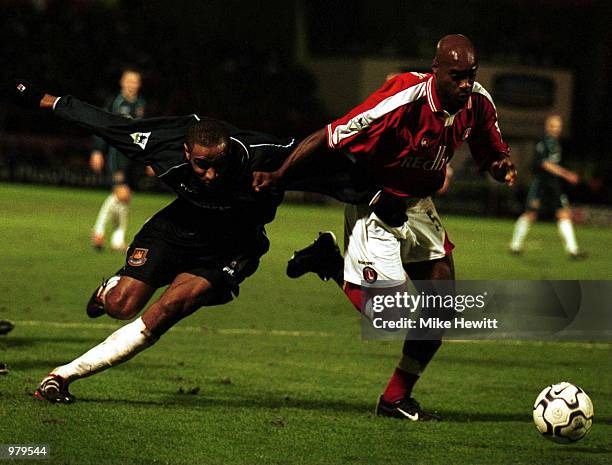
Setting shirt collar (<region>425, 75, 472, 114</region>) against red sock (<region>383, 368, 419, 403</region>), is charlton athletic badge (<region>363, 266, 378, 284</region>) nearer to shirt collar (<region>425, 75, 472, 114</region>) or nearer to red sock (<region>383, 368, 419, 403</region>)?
red sock (<region>383, 368, 419, 403</region>)

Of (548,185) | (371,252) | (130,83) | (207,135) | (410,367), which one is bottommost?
(548,185)

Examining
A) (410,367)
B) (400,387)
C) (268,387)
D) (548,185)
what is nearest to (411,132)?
(410,367)

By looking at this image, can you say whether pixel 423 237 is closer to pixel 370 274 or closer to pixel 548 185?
pixel 370 274

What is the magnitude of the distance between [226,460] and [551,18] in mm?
34792

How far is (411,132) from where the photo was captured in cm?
667

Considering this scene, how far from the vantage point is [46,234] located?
1808 centimetres

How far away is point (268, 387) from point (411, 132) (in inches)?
85.0

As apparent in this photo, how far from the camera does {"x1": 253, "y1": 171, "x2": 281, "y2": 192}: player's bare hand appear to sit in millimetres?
6414

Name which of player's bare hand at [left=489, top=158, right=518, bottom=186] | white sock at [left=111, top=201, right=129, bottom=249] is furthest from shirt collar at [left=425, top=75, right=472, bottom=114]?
white sock at [left=111, top=201, right=129, bottom=249]

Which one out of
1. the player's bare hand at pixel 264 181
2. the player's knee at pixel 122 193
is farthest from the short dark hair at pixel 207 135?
the player's knee at pixel 122 193

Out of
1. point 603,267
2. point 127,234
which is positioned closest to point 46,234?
point 127,234

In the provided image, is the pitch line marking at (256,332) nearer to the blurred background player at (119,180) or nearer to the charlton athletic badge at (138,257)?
the charlton athletic badge at (138,257)

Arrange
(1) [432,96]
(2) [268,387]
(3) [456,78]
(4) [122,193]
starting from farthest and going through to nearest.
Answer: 1. (4) [122,193]
2. (2) [268,387]
3. (1) [432,96]
4. (3) [456,78]

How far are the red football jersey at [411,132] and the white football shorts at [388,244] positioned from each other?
17 cm
